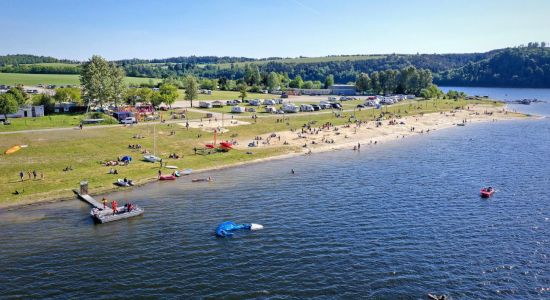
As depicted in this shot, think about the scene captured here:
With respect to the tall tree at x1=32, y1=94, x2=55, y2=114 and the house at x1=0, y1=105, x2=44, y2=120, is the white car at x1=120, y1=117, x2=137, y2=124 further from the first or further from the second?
the tall tree at x1=32, y1=94, x2=55, y2=114

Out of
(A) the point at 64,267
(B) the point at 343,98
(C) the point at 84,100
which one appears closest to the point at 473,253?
(A) the point at 64,267

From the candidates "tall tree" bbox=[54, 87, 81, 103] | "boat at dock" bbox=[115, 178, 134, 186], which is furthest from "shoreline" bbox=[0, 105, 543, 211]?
"tall tree" bbox=[54, 87, 81, 103]

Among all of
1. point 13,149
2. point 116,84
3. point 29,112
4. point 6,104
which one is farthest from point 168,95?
point 13,149

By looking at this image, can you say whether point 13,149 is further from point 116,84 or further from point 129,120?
point 116,84

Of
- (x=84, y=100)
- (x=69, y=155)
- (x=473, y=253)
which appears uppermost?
(x=84, y=100)

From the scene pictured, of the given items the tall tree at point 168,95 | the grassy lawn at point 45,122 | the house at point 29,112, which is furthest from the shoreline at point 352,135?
the house at point 29,112

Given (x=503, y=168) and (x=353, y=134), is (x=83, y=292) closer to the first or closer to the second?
(x=503, y=168)
